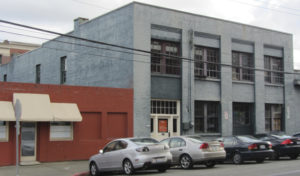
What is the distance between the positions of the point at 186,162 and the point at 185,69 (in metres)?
9.35

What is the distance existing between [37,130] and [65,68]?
11.1 metres

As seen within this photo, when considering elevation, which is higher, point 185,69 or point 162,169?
point 185,69

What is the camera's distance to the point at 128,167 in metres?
15.0

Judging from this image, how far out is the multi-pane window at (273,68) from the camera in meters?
31.1

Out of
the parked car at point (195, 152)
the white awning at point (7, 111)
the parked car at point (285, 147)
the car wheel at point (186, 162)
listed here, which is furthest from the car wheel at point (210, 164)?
the white awning at point (7, 111)

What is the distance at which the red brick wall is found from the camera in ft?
63.2

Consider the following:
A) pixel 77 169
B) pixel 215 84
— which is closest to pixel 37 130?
pixel 77 169

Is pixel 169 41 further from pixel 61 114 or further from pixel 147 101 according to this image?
pixel 61 114

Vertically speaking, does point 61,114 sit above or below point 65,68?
below

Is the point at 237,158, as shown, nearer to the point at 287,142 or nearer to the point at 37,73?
the point at 287,142

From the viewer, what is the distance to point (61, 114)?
784 inches

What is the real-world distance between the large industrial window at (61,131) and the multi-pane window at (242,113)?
41.1ft

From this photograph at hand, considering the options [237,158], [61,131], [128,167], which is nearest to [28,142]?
[61,131]

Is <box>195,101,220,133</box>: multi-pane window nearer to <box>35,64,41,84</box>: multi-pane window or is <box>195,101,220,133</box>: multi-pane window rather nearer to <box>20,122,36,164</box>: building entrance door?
<box>20,122,36,164</box>: building entrance door
